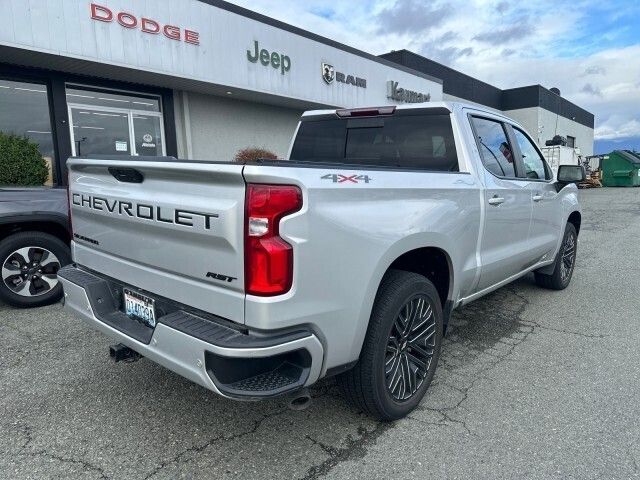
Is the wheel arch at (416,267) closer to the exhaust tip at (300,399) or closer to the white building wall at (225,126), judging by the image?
the exhaust tip at (300,399)

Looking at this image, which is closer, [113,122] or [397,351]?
[397,351]

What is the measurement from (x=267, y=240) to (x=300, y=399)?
0.83 meters

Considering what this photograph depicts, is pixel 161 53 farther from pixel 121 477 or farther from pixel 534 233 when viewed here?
pixel 121 477

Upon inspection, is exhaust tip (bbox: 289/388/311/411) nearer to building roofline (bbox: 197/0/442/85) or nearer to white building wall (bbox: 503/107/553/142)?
building roofline (bbox: 197/0/442/85)

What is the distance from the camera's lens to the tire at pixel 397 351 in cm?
248

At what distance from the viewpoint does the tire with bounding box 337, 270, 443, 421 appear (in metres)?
2.48

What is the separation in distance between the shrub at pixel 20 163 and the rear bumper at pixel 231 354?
303 inches

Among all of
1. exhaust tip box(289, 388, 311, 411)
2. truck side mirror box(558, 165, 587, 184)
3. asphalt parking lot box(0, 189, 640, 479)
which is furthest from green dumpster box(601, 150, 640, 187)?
exhaust tip box(289, 388, 311, 411)

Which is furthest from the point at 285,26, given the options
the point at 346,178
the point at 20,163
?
the point at 346,178

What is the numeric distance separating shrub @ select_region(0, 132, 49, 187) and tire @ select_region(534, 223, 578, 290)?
8676 mm

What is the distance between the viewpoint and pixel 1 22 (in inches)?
306

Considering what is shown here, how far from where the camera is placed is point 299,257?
1.98 meters

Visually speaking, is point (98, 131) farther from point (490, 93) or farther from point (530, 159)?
point (490, 93)

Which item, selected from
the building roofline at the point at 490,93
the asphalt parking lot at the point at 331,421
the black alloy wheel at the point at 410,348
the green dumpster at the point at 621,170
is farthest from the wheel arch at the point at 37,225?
the green dumpster at the point at 621,170
